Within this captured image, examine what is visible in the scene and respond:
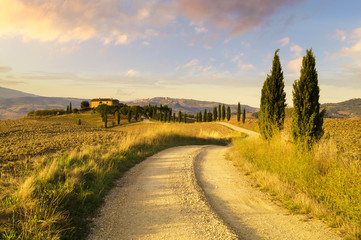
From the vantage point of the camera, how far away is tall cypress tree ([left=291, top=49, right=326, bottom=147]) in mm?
9750

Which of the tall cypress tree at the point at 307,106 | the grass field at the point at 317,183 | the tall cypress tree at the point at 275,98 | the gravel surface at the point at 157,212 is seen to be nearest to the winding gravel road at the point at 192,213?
the gravel surface at the point at 157,212

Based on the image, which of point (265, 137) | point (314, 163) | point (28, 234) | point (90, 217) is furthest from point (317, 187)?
point (265, 137)

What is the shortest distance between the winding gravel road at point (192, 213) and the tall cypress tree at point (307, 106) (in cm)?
410

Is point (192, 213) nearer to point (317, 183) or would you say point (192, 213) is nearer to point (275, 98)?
point (317, 183)

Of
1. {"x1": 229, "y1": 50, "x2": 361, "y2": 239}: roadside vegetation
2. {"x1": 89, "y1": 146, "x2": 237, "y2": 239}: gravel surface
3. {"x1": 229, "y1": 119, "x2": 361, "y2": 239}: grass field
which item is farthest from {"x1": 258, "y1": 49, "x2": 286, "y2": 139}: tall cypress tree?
{"x1": 89, "y1": 146, "x2": 237, "y2": 239}: gravel surface

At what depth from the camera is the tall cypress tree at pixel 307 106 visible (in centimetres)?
975

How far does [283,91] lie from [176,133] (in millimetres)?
11237

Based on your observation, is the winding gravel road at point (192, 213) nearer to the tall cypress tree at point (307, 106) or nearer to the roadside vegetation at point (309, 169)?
the roadside vegetation at point (309, 169)

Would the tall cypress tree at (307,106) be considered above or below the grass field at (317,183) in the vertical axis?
above

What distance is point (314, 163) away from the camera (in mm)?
7180

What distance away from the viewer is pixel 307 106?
9.92m

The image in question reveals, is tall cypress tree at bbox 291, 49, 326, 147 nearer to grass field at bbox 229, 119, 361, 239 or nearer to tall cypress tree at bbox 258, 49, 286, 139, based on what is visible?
grass field at bbox 229, 119, 361, 239

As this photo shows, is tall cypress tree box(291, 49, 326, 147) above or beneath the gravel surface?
above

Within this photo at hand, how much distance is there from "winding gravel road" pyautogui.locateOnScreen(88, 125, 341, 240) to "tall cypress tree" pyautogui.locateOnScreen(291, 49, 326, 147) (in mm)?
4096
